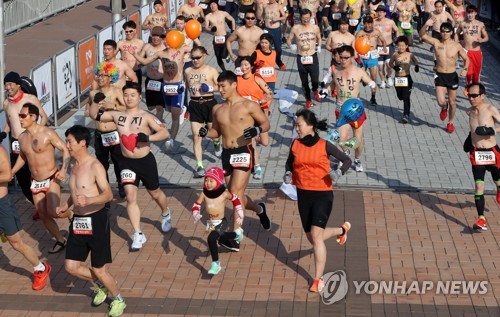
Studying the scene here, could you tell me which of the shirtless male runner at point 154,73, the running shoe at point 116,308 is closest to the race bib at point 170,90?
the shirtless male runner at point 154,73

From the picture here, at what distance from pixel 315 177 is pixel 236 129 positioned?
179cm

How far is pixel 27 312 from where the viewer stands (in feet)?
34.3

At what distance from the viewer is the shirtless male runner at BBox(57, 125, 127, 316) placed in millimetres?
10258

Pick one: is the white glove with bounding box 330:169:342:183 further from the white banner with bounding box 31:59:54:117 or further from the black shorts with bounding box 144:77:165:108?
the black shorts with bounding box 144:77:165:108

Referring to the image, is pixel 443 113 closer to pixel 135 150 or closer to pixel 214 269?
pixel 135 150

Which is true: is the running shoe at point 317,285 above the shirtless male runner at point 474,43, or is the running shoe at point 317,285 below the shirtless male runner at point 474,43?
above

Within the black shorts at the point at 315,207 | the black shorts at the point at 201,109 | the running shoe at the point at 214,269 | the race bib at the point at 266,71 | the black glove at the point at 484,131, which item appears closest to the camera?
the black shorts at the point at 315,207

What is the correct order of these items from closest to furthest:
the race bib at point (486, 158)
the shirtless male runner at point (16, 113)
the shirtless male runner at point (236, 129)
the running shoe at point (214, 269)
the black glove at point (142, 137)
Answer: the running shoe at point (214, 269) → the black glove at point (142, 137) → the shirtless male runner at point (236, 129) → the race bib at point (486, 158) → the shirtless male runner at point (16, 113)

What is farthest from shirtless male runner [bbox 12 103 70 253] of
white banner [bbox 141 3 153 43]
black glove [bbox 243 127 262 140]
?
white banner [bbox 141 3 153 43]

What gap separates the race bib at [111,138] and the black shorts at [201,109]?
2.27 metres

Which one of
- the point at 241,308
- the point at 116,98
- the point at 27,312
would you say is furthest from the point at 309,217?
the point at 116,98

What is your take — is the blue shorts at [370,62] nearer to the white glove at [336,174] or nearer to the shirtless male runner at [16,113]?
the shirtless male runner at [16,113]

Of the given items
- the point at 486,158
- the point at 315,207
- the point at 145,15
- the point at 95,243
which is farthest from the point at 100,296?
the point at 145,15

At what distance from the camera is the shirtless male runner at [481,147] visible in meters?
12.7
